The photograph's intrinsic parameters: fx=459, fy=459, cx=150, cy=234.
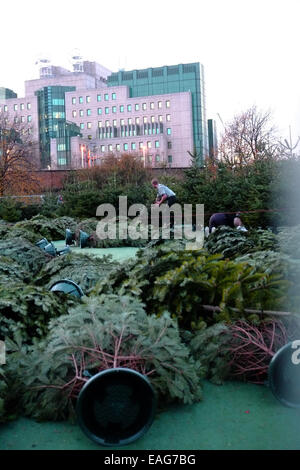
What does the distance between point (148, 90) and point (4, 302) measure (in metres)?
117

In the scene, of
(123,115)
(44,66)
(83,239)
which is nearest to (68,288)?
(83,239)

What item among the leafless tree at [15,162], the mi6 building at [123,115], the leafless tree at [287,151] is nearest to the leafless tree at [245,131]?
the leafless tree at [15,162]

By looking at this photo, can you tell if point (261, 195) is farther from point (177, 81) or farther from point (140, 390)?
point (177, 81)

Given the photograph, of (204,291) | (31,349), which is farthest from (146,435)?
(204,291)

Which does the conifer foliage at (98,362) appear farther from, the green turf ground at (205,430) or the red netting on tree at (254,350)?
the red netting on tree at (254,350)

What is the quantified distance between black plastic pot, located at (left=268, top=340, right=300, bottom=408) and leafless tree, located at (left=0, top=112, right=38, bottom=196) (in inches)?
1199

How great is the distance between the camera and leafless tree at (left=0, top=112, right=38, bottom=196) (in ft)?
106

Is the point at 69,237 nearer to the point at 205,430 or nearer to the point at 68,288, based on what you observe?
the point at 68,288

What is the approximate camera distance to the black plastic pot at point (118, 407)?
95.7 inches

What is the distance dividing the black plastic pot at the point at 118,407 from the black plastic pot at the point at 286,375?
2.61 feet

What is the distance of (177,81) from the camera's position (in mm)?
112750

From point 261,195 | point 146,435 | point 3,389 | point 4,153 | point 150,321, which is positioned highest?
point 4,153

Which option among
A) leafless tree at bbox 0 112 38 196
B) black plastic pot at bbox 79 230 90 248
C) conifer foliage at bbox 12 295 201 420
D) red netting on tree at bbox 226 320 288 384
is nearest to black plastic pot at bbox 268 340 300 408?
red netting on tree at bbox 226 320 288 384

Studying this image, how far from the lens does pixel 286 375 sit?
279 cm
